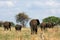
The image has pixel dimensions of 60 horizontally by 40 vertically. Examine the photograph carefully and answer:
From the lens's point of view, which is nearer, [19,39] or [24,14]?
[19,39]

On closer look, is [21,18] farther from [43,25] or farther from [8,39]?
[8,39]

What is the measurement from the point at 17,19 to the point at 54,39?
59.9 meters

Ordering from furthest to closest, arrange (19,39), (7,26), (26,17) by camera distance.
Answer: (26,17)
(7,26)
(19,39)

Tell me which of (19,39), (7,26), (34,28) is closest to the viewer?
(19,39)

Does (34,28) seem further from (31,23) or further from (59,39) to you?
(59,39)

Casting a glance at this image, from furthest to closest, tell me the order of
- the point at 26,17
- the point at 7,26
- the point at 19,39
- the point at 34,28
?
the point at 26,17 → the point at 7,26 → the point at 34,28 → the point at 19,39

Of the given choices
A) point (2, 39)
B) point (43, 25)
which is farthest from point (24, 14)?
point (2, 39)

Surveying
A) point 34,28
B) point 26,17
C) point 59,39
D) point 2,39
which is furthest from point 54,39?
point 26,17

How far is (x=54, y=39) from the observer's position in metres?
14.4

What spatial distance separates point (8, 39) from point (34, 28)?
31.0ft

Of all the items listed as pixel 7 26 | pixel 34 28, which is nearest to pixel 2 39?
pixel 34 28

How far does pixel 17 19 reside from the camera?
243ft

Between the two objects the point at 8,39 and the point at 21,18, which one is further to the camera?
the point at 21,18

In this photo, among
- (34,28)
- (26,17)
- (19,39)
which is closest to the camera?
(19,39)
